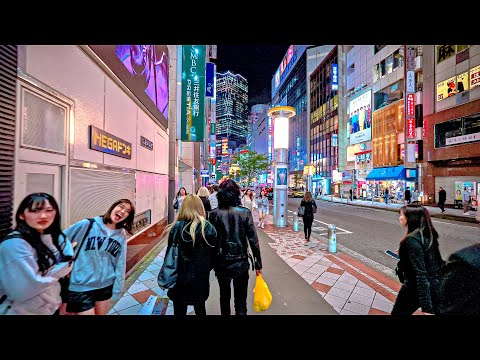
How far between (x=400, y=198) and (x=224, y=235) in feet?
99.3

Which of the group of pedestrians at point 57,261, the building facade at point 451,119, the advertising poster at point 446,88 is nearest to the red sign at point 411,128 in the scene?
the building facade at point 451,119

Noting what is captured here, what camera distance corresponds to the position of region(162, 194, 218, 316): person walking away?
2387mm

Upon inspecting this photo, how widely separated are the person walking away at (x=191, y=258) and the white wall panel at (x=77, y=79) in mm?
3119

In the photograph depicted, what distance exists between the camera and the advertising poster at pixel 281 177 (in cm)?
1119

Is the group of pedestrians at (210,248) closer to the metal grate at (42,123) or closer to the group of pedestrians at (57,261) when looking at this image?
the group of pedestrians at (57,261)

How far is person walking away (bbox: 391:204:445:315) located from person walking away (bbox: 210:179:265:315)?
167cm

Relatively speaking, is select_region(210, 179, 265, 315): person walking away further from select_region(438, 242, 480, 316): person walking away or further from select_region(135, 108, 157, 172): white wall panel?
select_region(135, 108, 157, 172): white wall panel

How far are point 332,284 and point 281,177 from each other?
23.1ft

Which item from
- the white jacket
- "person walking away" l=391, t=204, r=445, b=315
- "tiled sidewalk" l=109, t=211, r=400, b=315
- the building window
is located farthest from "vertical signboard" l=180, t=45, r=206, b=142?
the building window

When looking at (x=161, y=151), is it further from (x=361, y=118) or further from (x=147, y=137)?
(x=361, y=118)

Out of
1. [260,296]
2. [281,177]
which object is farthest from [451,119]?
[260,296]
